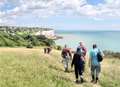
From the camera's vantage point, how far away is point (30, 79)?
20.0 metres

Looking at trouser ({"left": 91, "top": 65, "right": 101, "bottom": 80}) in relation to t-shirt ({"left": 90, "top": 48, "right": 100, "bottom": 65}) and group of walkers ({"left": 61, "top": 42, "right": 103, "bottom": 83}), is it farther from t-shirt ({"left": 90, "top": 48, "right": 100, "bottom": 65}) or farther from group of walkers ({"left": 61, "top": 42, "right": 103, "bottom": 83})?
t-shirt ({"left": 90, "top": 48, "right": 100, "bottom": 65})

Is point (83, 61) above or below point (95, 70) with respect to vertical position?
above

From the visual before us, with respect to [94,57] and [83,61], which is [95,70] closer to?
[94,57]

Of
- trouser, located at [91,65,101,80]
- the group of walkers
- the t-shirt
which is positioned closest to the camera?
the group of walkers

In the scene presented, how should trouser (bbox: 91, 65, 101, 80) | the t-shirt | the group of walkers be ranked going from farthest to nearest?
trouser (bbox: 91, 65, 101, 80) → the t-shirt → the group of walkers

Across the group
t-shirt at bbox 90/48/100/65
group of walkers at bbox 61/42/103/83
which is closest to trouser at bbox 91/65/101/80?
group of walkers at bbox 61/42/103/83

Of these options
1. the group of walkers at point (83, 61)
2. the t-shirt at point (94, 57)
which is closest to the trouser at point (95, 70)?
the group of walkers at point (83, 61)

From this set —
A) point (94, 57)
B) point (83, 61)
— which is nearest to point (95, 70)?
point (94, 57)

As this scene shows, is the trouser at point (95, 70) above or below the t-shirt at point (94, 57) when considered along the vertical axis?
below

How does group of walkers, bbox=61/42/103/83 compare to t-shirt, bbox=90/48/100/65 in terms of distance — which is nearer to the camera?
group of walkers, bbox=61/42/103/83

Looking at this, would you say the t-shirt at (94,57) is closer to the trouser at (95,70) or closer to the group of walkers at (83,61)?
the group of walkers at (83,61)

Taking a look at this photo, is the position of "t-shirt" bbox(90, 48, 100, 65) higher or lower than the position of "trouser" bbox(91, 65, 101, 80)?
higher

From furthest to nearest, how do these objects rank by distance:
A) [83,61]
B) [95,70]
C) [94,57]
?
[95,70]
[94,57]
[83,61]

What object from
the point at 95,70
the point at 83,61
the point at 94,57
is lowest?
the point at 95,70
